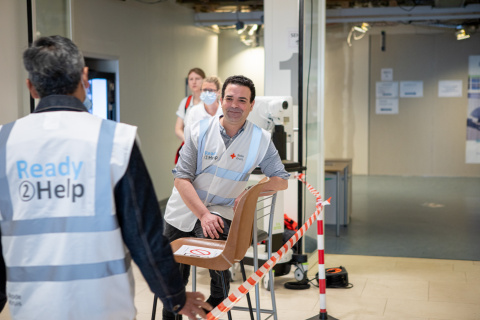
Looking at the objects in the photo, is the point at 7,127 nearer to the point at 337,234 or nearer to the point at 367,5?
the point at 337,234

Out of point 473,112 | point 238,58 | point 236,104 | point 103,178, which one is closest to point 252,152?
point 236,104

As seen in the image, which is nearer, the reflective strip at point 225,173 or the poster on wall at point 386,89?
the reflective strip at point 225,173

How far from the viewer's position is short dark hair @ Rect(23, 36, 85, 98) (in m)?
1.50

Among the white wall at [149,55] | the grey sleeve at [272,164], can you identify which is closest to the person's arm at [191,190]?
the grey sleeve at [272,164]

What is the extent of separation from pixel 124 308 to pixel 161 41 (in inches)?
276

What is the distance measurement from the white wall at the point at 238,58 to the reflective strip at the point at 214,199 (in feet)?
26.9

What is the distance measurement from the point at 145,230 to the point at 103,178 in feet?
0.57

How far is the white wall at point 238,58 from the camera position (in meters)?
11.0

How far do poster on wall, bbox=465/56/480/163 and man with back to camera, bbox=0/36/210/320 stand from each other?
30.3ft

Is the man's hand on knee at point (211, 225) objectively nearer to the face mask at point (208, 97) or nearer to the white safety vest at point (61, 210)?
the white safety vest at point (61, 210)

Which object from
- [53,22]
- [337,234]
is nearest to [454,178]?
[337,234]

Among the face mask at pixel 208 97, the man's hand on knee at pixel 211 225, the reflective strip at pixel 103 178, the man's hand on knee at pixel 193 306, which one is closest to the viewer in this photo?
the reflective strip at pixel 103 178

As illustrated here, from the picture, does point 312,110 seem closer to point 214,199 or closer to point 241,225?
→ point 214,199

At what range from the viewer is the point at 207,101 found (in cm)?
517
